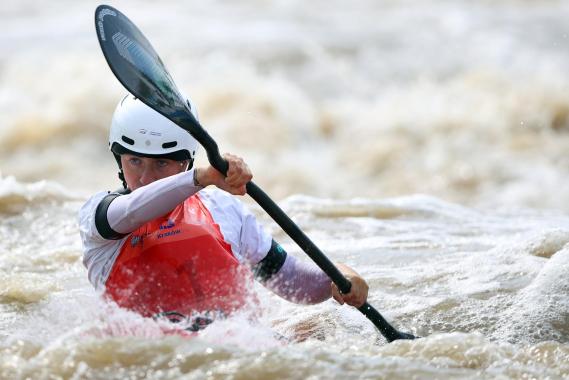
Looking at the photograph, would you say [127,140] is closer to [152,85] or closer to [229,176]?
[152,85]

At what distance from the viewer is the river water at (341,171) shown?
3.68m

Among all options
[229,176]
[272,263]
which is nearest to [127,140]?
[229,176]

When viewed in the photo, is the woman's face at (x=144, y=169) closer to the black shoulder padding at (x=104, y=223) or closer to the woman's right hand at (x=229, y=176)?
the black shoulder padding at (x=104, y=223)

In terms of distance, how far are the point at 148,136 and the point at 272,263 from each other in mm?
759

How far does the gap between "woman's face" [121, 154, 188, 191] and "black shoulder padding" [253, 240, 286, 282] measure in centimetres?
54

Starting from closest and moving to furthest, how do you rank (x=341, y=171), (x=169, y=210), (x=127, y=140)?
1. (x=169, y=210)
2. (x=127, y=140)
3. (x=341, y=171)

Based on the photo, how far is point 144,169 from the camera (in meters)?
3.91

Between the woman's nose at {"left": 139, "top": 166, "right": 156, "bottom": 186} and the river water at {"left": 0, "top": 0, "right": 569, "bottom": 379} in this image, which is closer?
the river water at {"left": 0, "top": 0, "right": 569, "bottom": 379}

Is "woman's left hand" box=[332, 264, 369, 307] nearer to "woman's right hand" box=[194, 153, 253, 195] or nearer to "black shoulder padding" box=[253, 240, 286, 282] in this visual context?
"black shoulder padding" box=[253, 240, 286, 282]

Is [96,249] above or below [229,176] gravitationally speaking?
below

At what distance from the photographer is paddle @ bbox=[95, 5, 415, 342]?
3.70 meters

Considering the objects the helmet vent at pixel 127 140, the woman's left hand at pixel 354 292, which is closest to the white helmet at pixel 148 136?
the helmet vent at pixel 127 140

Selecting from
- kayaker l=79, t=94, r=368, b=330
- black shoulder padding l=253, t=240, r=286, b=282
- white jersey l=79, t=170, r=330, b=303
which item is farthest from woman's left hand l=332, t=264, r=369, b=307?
black shoulder padding l=253, t=240, r=286, b=282

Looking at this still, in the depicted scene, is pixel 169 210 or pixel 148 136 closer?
pixel 169 210
